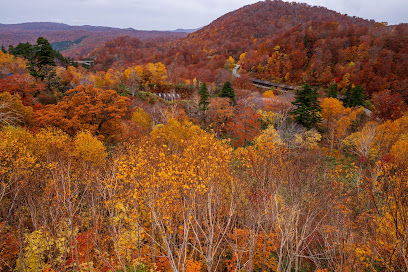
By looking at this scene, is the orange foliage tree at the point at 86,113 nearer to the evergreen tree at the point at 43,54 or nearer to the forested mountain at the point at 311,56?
the evergreen tree at the point at 43,54

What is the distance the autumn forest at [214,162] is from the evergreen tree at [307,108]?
24cm

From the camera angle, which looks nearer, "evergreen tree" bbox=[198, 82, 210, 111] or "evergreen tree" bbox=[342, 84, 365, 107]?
"evergreen tree" bbox=[198, 82, 210, 111]

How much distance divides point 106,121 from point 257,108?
28.4 meters

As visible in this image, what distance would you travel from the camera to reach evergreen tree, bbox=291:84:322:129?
36.9m

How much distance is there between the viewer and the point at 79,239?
12.6 meters

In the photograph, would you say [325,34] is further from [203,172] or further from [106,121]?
[203,172]

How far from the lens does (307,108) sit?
121 feet

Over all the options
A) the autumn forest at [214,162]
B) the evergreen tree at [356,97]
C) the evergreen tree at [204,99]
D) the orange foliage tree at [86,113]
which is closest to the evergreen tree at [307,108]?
the autumn forest at [214,162]

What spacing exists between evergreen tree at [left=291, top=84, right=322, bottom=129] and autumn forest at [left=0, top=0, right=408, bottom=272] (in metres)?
0.24

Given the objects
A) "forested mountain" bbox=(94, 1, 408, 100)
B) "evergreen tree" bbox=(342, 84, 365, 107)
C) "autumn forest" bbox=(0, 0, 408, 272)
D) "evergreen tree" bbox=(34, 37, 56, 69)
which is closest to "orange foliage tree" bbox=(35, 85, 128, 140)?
"autumn forest" bbox=(0, 0, 408, 272)

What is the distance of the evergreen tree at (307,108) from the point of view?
3691cm

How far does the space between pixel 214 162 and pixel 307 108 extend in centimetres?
3273

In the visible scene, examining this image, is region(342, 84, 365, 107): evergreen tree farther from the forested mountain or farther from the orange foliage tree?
the orange foliage tree

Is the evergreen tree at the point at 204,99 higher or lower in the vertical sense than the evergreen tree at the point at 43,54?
lower
